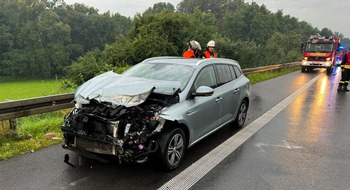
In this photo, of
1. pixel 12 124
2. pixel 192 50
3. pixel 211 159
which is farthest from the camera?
pixel 192 50

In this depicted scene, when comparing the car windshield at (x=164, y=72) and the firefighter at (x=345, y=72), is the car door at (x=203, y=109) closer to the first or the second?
the car windshield at (x=164, y=72)

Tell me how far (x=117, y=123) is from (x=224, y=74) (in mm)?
2919

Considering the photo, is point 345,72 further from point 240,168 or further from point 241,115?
point 240,168

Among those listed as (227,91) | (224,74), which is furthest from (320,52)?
(227,91)

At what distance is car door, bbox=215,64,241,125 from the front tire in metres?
1.38

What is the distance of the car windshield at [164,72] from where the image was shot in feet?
16.2

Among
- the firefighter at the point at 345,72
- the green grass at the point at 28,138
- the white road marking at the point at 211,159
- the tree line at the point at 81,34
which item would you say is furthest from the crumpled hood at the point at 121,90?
the tree line at the point at 81,34

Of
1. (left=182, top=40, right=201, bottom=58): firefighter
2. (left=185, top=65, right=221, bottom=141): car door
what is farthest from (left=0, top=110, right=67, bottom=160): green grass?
(left=182, top=40, right=201, bottom=58): firefighter

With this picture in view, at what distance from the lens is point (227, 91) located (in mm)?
5621

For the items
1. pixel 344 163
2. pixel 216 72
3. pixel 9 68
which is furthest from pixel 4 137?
pixel 9 68

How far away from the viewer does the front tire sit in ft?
13.1

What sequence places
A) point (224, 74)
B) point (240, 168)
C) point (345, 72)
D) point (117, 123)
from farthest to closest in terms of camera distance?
point (345, 72) → point (224, 74) → point (240, 168) → point (117, 123)

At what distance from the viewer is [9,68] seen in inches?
2446

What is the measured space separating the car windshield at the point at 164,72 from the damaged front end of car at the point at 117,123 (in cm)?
67
